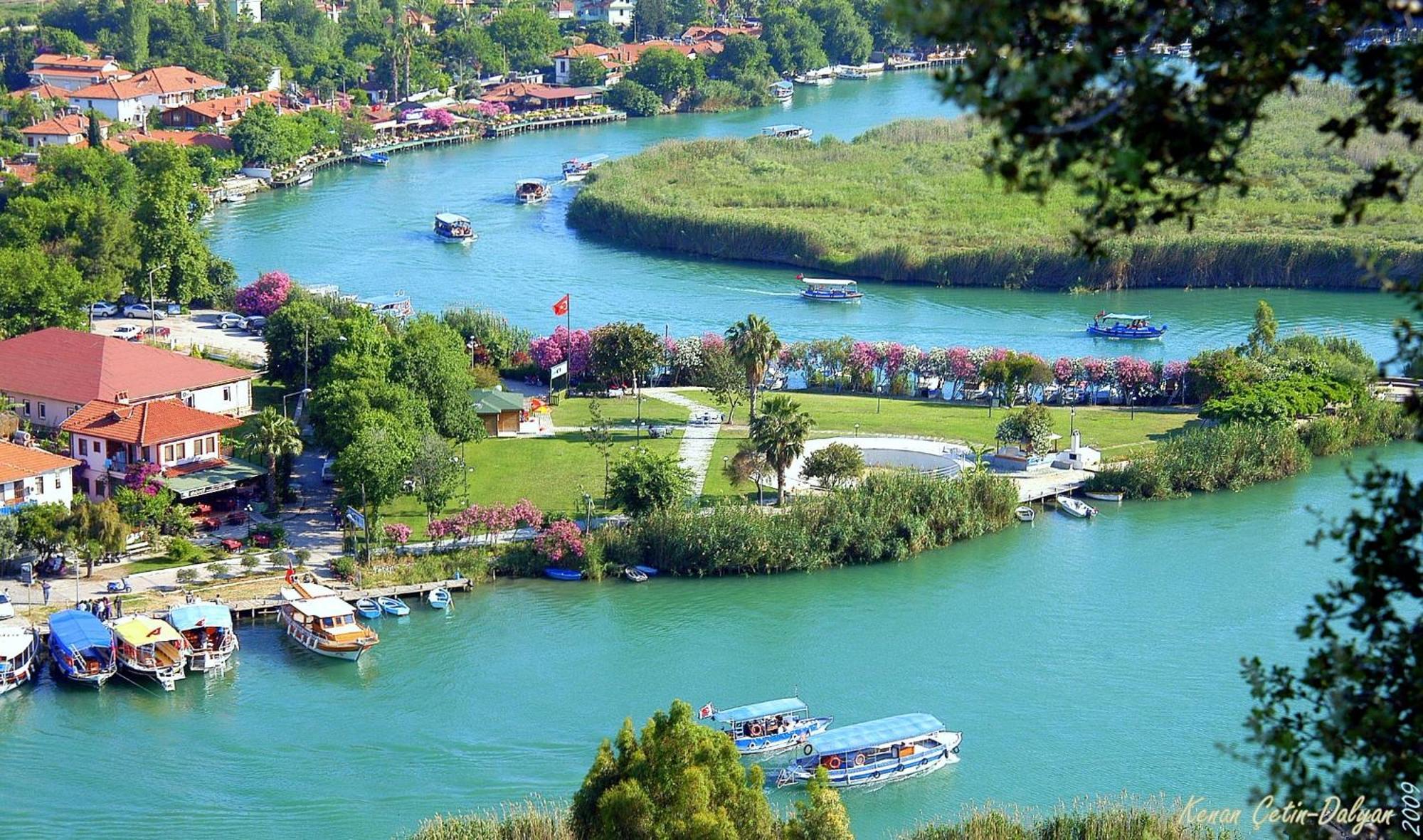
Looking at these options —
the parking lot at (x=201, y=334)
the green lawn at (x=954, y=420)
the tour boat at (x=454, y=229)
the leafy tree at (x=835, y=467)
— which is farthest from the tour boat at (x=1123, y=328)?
the tour boat at (x=454, y=229)

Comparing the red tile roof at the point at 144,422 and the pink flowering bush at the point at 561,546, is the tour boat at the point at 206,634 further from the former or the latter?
the red tile roof at the point at 144,422

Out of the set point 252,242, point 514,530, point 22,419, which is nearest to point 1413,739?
point 514,530

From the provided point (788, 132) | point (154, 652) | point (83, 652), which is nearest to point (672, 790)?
point (154, 652)

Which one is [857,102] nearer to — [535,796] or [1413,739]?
[535,796]

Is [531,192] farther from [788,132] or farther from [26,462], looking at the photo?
[26,462]

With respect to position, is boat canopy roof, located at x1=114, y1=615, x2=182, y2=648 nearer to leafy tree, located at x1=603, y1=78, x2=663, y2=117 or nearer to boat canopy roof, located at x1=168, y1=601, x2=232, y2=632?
boat canopy roof, located at x1=168, y1=601, x2=232, y2=632

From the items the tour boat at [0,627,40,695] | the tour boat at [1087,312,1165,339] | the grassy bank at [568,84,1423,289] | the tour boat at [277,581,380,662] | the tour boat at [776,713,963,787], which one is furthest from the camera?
the grassy bank at [568,84,1423,289]

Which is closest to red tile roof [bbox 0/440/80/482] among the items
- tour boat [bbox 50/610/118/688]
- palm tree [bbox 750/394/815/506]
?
tour boat [bbox 50/610/118/688]
